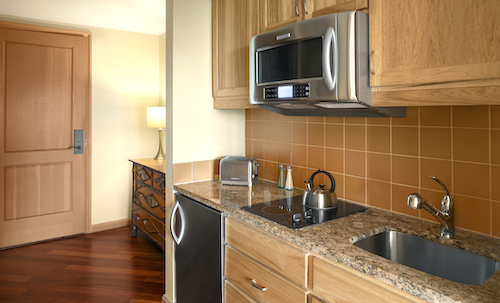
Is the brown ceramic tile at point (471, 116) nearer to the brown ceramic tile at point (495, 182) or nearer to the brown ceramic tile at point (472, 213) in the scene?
the brown ceramic tile at point (495, 182)

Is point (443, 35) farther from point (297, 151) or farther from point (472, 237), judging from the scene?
point (297, 151)

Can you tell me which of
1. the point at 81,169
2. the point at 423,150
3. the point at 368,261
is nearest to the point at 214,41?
the point at 423,150

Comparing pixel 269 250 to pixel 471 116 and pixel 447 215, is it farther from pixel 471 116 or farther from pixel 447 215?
pixel 471 116

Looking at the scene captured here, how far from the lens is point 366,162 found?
1.78m

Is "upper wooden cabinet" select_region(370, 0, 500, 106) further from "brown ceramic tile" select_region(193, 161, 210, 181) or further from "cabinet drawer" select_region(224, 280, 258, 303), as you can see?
"brown ceramic tile" select_region(193, 161, 210, 181)

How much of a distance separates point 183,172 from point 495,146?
1.67m

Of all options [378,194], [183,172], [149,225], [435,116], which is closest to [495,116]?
[435,116]

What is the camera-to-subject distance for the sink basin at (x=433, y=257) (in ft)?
4.02

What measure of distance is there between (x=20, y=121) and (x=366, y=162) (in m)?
3.37

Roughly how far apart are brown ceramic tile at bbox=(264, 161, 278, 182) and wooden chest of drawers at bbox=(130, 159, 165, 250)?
3.50ft

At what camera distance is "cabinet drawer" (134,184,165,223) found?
3.14 m

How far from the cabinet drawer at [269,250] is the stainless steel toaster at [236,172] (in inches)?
19.2

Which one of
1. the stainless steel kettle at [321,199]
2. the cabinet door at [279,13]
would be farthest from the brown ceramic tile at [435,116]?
the cabinet door at [279,13]

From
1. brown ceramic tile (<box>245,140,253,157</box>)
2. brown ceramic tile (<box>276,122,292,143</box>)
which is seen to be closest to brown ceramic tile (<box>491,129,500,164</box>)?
brown ceramic tile (<box>276,122,292,143</box>)
